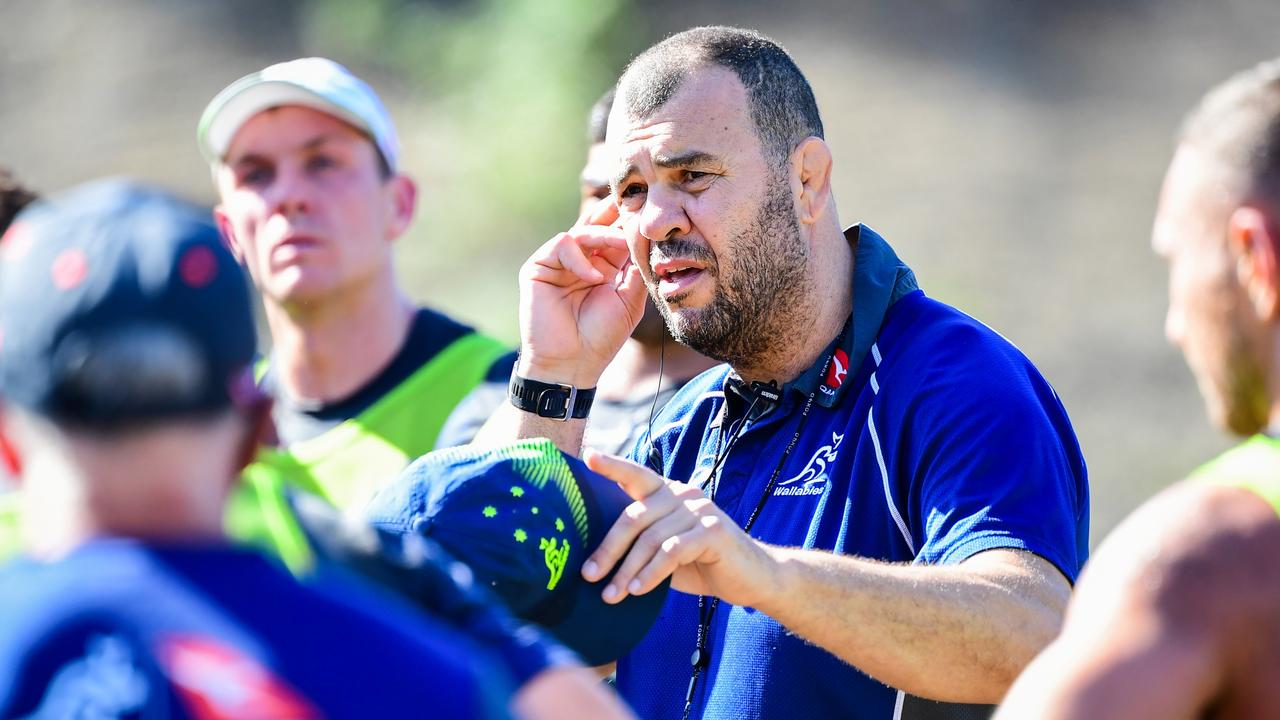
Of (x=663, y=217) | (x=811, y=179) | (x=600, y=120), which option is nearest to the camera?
(x=663, y=217)

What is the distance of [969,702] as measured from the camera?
295 cm

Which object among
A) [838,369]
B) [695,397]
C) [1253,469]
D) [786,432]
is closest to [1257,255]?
[1253,469]

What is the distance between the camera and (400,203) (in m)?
4.80

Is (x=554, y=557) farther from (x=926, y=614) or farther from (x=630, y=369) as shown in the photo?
(x=630, y=369)

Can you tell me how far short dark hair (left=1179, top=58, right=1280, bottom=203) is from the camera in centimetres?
217

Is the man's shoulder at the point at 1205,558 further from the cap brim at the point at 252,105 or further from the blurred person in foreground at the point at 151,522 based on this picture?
the cap brim at the point at 252,105

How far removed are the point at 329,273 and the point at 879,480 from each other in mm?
2057

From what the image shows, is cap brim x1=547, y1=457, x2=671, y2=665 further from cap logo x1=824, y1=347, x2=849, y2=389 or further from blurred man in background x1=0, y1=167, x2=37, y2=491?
blurred man in background x1=0, y1=167, x2=37, y2=491

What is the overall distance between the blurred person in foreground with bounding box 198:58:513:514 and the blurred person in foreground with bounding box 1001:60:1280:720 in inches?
94.8

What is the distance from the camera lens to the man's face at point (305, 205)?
450 centimetres

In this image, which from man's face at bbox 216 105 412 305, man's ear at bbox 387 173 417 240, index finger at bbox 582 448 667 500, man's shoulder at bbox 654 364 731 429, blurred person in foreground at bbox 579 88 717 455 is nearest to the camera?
index finger at bbox 582 448 667 500

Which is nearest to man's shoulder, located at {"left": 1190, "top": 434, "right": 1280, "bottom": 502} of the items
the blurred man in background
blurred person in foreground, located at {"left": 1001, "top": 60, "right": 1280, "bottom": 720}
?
blurred person in foreground, located at {"left": 1001, "top": 60, "right": 1280, "bottom": 720}

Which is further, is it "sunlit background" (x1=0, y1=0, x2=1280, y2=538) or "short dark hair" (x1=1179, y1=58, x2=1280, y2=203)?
"sunlit background" (x1=0, y1=0, x2=1280, y2=538)

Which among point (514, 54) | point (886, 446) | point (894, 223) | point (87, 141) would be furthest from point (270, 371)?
point (87, 141)
